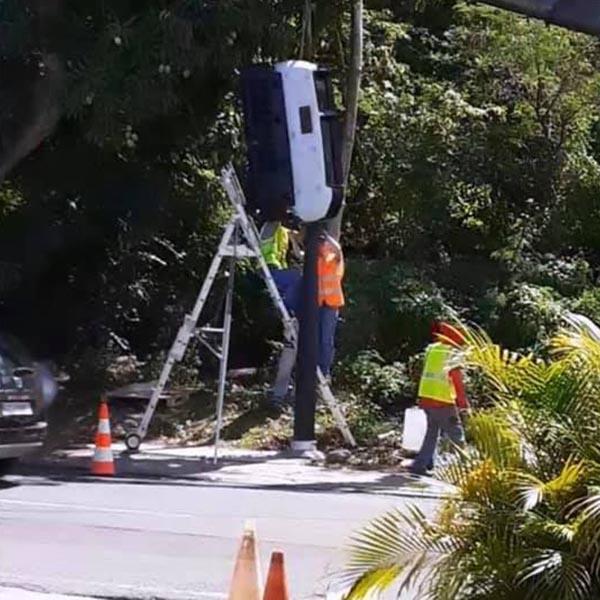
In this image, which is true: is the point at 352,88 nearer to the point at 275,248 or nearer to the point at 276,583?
the point at 275,248

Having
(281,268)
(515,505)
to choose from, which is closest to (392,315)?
(281,268)

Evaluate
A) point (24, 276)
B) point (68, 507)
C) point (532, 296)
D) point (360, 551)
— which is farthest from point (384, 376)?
point (360, 551)

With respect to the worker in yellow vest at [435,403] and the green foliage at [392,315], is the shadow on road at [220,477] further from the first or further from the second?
the green foliage at [392,315]

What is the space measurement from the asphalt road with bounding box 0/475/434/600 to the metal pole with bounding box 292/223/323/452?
1.91m

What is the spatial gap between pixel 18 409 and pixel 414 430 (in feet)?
14.2

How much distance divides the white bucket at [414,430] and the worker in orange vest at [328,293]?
1.30m

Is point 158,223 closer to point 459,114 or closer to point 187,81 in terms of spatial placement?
point 187,81

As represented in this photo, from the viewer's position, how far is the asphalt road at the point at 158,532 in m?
10.0

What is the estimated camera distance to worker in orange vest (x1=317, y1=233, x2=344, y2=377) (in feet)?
55.9

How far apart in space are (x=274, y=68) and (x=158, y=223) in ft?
18.6

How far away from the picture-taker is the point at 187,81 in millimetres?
17891

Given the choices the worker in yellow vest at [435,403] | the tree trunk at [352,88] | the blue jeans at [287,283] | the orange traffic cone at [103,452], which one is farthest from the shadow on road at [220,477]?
the tree trunk at [352,88]

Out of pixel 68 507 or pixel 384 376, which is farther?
pixel 384 376

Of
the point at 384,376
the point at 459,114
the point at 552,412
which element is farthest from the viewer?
the point at 459,114
